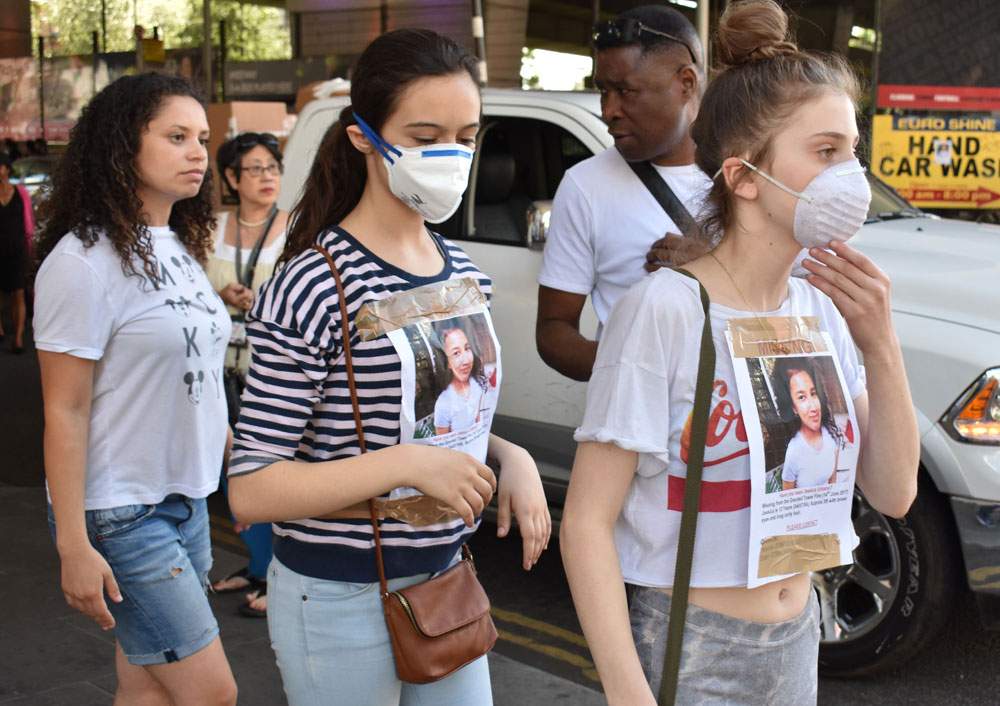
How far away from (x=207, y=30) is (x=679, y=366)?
17014mm

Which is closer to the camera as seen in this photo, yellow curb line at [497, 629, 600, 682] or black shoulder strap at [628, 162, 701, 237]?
black shoulder strap at [628, 162, 701, 237]

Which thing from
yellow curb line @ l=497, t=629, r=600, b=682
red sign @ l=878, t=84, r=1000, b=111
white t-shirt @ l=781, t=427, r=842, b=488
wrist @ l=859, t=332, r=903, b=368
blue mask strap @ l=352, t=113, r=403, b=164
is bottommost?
yellow curb line @ l=497, t=629, r=600, b=682

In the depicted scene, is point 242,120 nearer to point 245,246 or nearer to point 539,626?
point 245,246

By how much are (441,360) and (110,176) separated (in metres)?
1.27

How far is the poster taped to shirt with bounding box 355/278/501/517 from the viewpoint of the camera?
2.18 meters

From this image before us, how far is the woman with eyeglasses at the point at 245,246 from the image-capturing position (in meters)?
5.55

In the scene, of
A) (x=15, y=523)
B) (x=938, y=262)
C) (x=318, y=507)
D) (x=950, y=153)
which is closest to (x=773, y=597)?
(x=318, y=507)

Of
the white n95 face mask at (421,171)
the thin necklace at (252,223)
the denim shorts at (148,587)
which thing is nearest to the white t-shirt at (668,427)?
the white n95 face mask at (421,171)

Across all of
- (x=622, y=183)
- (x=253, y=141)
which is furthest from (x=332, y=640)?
(x=253, y=141)

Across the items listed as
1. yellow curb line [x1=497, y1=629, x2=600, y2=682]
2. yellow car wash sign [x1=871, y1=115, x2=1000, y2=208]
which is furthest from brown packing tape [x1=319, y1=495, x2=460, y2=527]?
yellow car wash sign [x1=871, y1=115, x2=1000, y2=208]

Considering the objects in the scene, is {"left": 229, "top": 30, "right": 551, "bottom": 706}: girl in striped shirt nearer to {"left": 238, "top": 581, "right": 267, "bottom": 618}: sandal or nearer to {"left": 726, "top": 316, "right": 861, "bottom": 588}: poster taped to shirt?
{"left": 726, "top": 316, "right": 861, "bottom": 588}: poster taped to shirt

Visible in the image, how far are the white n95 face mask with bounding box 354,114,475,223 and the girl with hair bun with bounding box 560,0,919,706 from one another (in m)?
0.43

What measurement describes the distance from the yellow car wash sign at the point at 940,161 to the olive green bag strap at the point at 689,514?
7404mm

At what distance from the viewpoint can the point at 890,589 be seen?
457 centimetres
